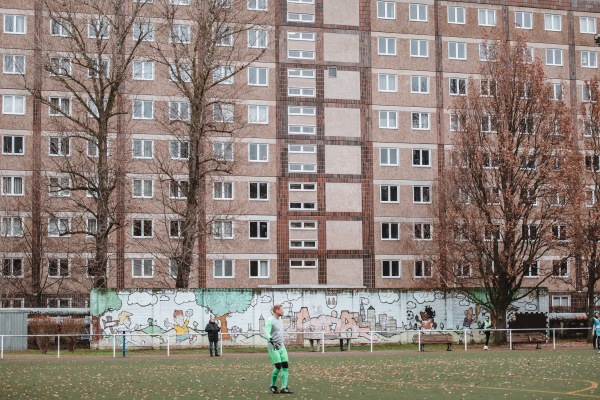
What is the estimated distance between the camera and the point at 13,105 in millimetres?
67125

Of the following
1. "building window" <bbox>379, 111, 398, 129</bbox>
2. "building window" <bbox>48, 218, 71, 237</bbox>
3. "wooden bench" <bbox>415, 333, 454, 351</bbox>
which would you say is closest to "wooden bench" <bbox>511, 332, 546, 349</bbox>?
"wooden bench" <bbox>415, 333, 454, 351</bbox>

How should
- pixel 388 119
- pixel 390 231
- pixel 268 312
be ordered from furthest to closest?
pixel 388 119
pixel 390 231
pixel 268 312

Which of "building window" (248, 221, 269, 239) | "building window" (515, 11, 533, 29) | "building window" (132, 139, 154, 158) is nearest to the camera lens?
"building window" (132, 139, 154, 158)

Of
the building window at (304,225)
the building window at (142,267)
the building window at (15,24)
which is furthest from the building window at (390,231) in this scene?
the building window at (15,24)

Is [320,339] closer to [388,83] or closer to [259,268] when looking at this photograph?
[259,268]

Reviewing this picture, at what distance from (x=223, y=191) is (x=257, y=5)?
551 inches

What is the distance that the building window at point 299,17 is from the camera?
70750 millimetres

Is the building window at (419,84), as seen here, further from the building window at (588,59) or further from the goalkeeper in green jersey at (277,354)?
the goalkeeper in green jersey at (277,354)

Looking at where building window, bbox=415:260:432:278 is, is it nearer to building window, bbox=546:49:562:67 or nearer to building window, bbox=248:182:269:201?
building window, bbox=248:182:269:201

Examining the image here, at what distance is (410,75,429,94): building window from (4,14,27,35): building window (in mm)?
28444

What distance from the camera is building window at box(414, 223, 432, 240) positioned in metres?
71.8

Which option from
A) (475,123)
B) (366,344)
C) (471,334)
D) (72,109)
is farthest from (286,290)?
(72,109)

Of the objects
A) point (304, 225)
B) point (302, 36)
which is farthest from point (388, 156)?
point (302, 36)

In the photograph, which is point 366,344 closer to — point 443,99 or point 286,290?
point 286,290
